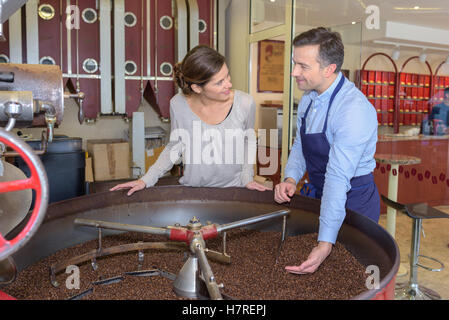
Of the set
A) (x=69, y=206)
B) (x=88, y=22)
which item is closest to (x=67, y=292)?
(x=69, y=206)

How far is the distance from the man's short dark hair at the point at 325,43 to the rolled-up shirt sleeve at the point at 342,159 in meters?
0.18

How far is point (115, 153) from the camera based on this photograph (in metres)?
3.87

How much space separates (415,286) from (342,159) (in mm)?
1890

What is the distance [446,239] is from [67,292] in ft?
12.5

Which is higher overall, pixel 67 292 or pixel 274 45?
pixel 274 45

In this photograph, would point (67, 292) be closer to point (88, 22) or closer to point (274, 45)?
point (88, 22)

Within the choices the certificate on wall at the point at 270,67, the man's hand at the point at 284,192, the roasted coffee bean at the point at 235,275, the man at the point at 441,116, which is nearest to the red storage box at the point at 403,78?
the man at the point at 441,116

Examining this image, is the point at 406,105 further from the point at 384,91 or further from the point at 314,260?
the point at 314,260

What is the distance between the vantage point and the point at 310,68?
4.54 feet

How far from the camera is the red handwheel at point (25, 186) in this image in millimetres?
626

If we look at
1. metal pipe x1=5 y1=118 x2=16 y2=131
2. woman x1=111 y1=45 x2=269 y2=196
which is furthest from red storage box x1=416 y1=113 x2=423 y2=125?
metal pipe x1=5 y1=118 x2=16 y2=131

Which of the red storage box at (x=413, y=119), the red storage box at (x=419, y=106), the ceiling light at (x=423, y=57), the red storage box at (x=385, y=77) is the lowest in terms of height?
the red storage box at (x=413, y=119)

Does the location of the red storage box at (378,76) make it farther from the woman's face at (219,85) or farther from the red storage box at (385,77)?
the woman's face at (219,85)


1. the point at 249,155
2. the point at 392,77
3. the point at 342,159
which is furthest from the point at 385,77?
the point at 342,159
